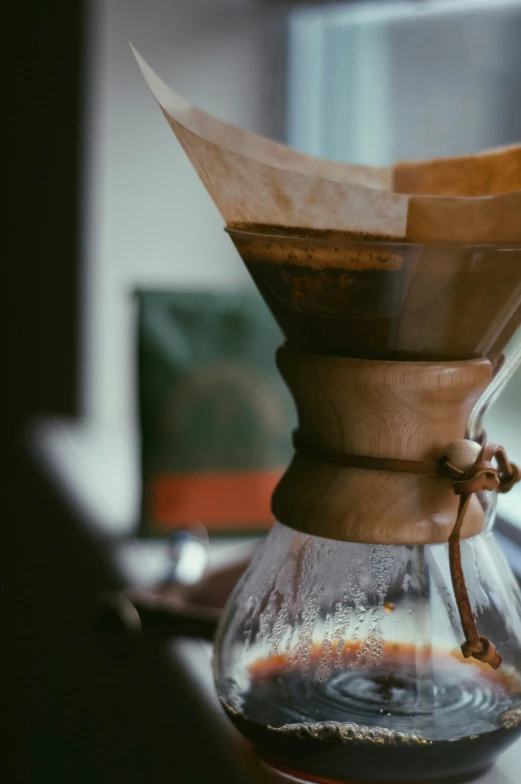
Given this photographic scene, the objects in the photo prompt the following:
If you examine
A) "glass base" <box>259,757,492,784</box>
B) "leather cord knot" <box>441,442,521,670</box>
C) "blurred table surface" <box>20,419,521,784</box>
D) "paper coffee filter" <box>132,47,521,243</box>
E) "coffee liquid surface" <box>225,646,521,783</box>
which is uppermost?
"paper coffee filter" <box>132,47,521,243</box>

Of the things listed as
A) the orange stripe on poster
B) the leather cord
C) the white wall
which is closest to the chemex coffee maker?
the leather cord

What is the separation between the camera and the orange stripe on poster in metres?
1.17

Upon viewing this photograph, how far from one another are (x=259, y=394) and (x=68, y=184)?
117cm

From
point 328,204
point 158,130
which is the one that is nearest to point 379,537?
point 328,204

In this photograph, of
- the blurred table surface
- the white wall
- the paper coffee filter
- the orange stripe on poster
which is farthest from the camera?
the white wall

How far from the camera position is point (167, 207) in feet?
6.98

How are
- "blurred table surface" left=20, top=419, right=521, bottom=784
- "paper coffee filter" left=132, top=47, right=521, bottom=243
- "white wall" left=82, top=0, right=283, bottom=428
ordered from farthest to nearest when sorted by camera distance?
"white wall" left=82, top=0, right=283, bottom=428 → "blurred table surface" left=20, top=419, right=521, bottom=784 → "paper coffee filter" left=132, top=47, right=521, bottom=243

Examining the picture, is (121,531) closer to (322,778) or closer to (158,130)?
(322,778)

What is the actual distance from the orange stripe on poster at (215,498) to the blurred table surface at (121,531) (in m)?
0.04

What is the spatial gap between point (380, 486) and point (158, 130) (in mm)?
1795

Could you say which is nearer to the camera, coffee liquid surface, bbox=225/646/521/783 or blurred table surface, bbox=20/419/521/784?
coffee liquid surface, bbox=225/646/521/783

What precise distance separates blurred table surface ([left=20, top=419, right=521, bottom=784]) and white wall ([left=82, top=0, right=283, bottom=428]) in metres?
0.46

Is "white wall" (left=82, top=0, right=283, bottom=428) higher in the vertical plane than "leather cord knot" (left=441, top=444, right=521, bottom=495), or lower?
higher

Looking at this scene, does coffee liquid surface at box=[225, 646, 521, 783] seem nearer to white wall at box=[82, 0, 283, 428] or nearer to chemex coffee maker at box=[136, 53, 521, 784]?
chemex coffee maker at box=[136, 53, 521, 784]
